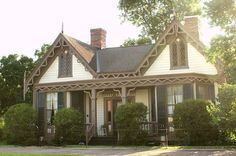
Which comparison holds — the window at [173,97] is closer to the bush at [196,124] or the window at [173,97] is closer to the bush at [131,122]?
the bush at [131,122]

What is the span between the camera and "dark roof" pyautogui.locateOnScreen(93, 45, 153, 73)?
28.0 m

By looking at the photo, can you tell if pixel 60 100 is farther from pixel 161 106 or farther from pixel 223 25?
A: pixel 223 25

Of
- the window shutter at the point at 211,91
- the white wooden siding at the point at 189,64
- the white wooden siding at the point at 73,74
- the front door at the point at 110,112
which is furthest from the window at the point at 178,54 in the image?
the white wooden siding at the point at 73,74

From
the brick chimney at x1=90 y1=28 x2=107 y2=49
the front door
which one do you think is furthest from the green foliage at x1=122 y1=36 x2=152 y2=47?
the front door

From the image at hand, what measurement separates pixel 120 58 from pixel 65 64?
12.9ft

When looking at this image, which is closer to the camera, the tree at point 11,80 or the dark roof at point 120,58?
the dark roof at point 120,58

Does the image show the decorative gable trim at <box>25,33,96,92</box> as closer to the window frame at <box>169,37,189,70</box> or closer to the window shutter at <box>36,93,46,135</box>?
the window shutter at <box>36,93,46,135</box>

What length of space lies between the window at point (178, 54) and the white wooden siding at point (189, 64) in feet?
0.83

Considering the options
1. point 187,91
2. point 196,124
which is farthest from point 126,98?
point 196,124

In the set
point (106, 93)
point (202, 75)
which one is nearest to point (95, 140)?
point (106, 93)

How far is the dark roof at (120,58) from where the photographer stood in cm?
2798

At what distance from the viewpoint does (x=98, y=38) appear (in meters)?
33.7

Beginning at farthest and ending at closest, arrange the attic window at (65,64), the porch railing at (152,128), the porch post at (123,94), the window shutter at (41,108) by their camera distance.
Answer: the attic window at (65,64), the window shutter at (41,108), the porch post at (123,94), the porch railing at (152,128)

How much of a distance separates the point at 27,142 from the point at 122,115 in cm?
669
